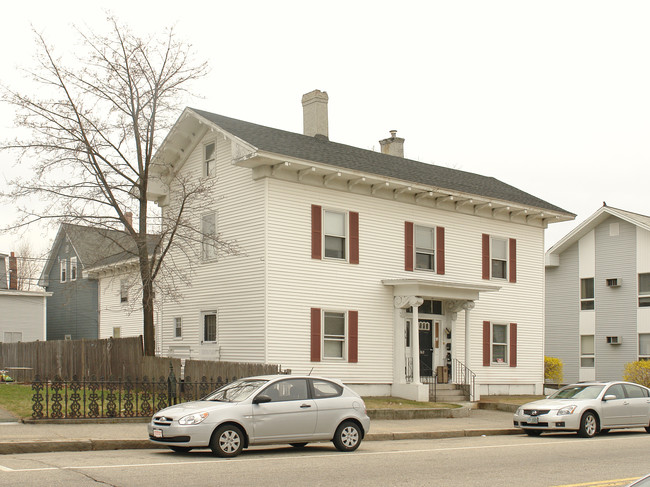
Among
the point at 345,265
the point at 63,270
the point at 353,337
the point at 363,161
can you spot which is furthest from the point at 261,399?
the point at 63,270

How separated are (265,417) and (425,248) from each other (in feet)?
48.5

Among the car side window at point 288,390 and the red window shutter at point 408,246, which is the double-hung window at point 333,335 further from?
the car side window at point 288,390

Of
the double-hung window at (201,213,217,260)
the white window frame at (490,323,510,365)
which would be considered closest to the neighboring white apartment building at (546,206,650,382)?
the white window frame at (490,323,510,365)

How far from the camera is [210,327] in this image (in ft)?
85.6

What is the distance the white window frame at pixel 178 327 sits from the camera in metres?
27.5

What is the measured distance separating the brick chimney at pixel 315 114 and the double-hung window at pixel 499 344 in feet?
31.3

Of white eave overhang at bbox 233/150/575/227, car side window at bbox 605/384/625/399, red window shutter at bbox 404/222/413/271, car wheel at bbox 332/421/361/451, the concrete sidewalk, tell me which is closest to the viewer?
the concrete sidewalk

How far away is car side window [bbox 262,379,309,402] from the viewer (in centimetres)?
1443

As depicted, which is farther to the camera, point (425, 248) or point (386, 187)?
point (425, 248)

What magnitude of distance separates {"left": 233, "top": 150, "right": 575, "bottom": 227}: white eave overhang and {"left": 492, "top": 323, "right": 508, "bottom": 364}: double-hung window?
4.15 m

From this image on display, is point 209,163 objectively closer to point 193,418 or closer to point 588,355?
point 193,418

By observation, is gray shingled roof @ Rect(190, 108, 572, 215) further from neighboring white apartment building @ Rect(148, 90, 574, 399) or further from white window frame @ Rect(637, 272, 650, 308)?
white window frame @ Rect(637, 272, 650, 308)

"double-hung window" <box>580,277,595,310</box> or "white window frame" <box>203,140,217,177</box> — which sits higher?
"white window frame" <box>203,140,217,177</box>

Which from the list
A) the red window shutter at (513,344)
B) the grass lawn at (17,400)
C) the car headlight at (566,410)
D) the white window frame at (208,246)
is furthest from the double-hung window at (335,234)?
the grass lawn at (17,400)
